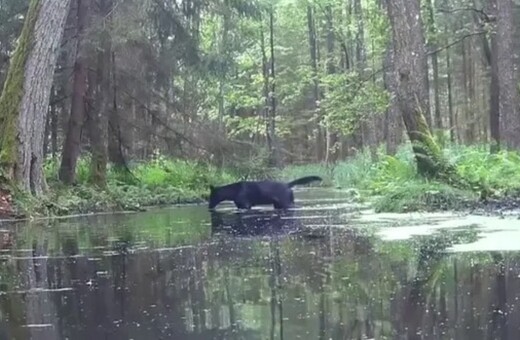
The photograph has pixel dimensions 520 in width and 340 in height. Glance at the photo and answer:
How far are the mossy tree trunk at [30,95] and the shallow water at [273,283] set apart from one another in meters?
3.59

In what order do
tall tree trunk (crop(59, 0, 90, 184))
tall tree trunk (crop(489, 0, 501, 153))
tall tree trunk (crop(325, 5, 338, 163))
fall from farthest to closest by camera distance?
tall tree trunk (crop(325, 5, 338, 163)) → tall tree trunk (crop(489, 0, 501, 153)) → tall tree trunk (crop(59, 0, 90, 184))

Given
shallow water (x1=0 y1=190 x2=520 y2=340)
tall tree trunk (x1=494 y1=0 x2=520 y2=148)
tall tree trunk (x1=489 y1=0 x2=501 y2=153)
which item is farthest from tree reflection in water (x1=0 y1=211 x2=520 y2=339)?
Result: tall tree trunk (x1=489 y1=0 x2=501 y2=153)

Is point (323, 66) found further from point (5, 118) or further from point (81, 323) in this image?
point (81, 323)

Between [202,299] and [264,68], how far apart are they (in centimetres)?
4179

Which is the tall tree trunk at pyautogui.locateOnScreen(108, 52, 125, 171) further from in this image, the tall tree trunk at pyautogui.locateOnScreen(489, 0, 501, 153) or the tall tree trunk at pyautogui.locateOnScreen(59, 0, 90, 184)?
the tall tree trunk at pyautogui.locateOnScreen(489, 0, 501, 153)

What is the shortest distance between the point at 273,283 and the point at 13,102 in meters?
8.63

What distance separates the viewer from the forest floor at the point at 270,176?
10.7 m

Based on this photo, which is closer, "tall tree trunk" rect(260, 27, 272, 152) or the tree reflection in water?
the tree reflection in water

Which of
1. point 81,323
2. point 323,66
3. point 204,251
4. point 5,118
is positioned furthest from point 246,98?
point 81,323

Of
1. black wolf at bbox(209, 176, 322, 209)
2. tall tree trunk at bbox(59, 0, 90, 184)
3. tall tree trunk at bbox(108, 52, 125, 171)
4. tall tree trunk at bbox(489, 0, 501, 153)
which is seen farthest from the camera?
tall tree trunk at bbox(489, 0, 501, 153)

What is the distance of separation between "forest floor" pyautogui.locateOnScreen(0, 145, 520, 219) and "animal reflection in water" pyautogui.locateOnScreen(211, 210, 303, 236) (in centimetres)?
150

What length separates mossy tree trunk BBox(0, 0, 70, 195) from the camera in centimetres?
1220

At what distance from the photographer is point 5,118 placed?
12.4m

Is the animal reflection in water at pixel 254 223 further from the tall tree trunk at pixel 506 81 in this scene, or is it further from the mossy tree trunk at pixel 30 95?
the tall tree trunk at pixel 506 81
